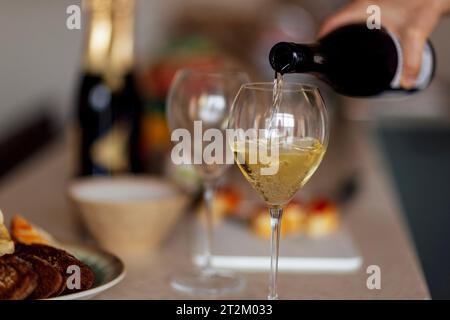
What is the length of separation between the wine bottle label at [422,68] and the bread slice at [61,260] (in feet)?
1.49

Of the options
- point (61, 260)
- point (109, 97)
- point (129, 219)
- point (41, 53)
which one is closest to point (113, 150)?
point (109, 97)

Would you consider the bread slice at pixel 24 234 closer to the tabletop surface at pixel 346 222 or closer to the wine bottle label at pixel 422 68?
the tabletop surface at pixel 346 222

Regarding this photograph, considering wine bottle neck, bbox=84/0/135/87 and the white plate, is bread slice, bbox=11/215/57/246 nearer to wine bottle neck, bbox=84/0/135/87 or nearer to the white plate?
the white plate

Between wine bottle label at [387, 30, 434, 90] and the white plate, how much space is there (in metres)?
0.41

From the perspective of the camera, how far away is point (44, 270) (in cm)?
78

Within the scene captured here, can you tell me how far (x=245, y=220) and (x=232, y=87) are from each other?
333mm

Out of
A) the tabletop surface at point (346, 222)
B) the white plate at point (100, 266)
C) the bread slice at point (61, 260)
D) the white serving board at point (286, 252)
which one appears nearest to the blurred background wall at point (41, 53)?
the tabletop surface at point (346, 222)

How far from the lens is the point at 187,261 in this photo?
1104mm

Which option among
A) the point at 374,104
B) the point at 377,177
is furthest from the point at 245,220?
the point at 374,104

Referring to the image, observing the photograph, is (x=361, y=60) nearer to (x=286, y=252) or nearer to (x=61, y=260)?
(x=286, y=252)

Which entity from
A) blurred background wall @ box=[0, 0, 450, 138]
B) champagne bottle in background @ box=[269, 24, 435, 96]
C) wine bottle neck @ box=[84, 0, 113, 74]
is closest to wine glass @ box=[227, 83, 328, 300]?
champagne bottle in background @ box=[269, 24, 435, 96]

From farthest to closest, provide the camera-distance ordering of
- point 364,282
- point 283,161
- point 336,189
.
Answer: point 336,189 < point 364,282 < point 283,161

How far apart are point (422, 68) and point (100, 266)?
0.48 meters

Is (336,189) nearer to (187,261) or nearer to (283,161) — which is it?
(187,261)
